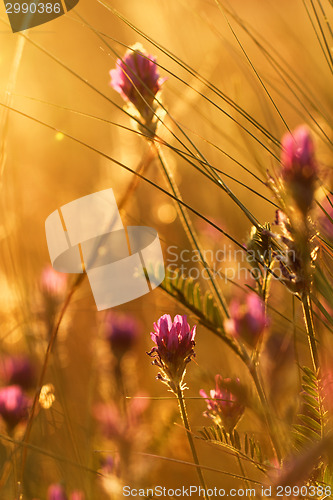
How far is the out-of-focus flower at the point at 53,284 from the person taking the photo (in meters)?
1.00

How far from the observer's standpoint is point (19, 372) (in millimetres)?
1040

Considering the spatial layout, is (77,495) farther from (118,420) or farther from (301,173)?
(301,173)

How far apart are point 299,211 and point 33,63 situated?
1839 millimetres

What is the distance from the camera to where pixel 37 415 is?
89 centimetres

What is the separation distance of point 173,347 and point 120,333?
56cm

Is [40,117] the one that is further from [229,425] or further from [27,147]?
[229,425]

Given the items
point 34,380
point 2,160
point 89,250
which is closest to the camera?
point 2,160

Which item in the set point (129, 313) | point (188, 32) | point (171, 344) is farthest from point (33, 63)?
point (171, 344)

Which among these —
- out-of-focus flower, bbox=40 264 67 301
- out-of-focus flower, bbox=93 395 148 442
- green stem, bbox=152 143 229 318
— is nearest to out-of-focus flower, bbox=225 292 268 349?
green stem, bbox=152 143 229 318

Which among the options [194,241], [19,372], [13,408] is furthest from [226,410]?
[19,372]

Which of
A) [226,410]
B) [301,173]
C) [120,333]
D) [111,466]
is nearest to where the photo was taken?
[301,173]

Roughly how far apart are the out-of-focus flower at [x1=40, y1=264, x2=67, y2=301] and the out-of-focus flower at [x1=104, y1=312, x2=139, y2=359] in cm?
13

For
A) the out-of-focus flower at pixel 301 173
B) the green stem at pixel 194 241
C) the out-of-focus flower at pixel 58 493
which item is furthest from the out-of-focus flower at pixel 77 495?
the out-of-focus flower at pixel 301 173

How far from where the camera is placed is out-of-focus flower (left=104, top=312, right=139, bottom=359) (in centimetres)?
115
